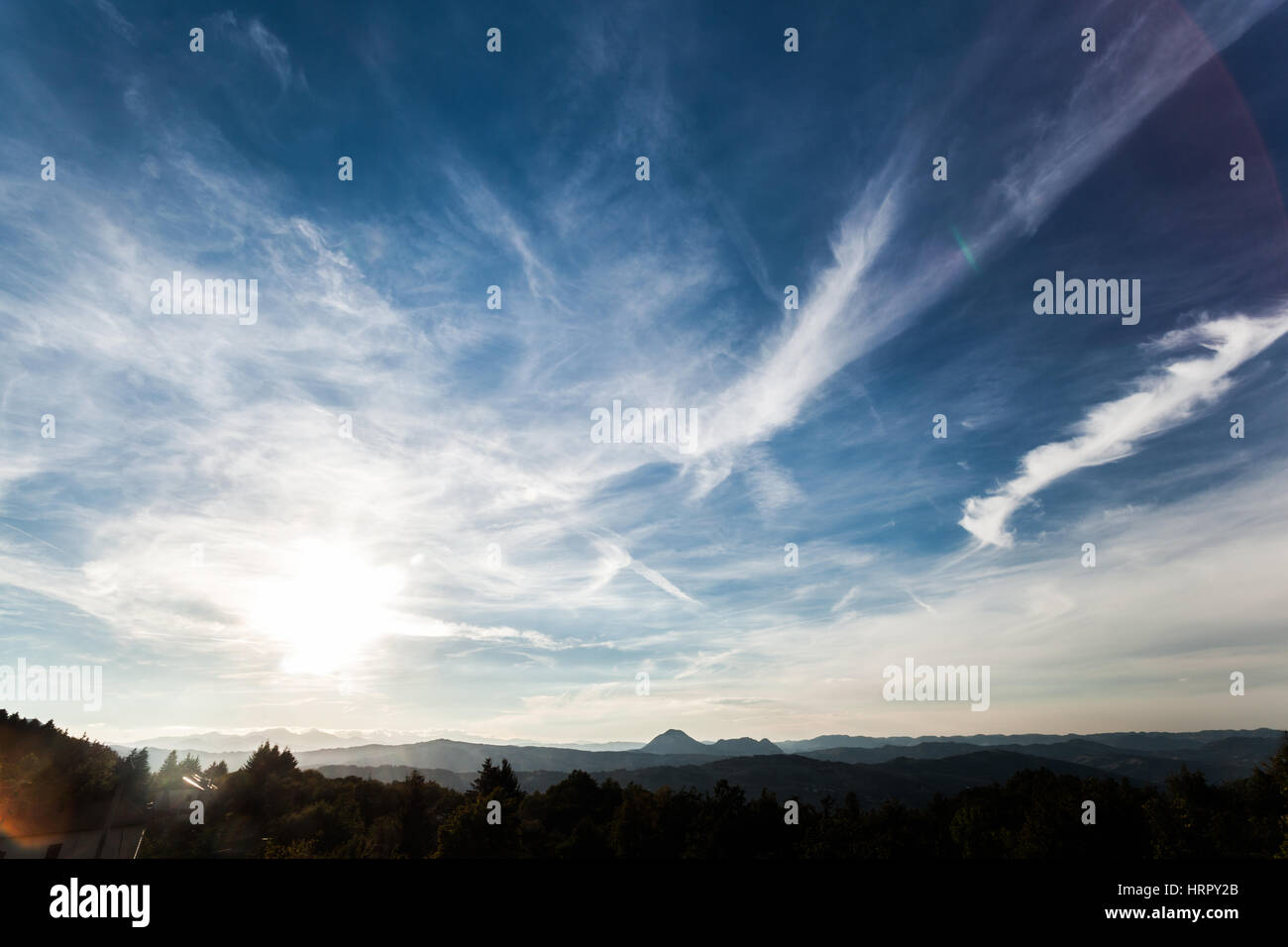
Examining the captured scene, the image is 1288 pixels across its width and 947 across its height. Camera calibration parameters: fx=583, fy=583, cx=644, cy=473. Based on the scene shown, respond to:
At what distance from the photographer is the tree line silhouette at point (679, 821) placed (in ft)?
279

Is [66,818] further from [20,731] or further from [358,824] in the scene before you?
[20,731]

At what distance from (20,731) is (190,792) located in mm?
33446

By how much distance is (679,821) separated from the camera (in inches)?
3922

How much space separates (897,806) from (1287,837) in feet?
163

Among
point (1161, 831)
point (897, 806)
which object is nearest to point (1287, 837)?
point (1161, 831)

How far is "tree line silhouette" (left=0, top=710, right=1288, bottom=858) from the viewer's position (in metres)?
85.2
